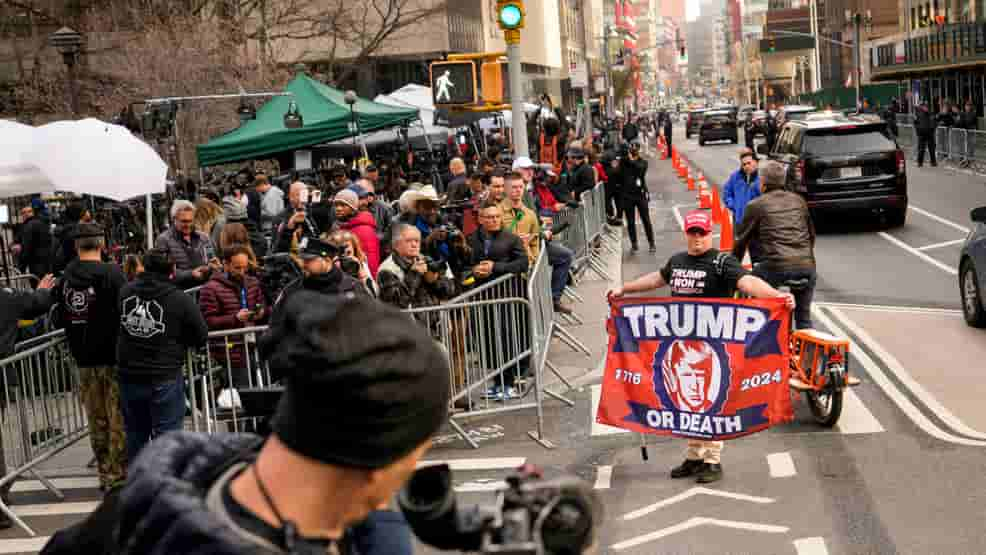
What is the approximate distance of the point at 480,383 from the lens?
10422 millimetres

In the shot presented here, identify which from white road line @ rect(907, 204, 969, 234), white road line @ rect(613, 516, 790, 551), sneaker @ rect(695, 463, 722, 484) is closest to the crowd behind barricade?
sneaker @ rect(695, 463, 722, 484)

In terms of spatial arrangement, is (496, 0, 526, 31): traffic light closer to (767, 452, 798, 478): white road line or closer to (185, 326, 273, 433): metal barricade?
(185, 326, 273, 433): metal barricade

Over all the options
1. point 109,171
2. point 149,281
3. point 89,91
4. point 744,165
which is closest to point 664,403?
point 149,281

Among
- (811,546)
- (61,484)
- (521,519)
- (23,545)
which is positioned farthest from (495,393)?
(521,519)

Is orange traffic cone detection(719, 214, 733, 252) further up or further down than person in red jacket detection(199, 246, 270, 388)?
further down

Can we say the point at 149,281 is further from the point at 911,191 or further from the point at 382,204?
the point at 911,191

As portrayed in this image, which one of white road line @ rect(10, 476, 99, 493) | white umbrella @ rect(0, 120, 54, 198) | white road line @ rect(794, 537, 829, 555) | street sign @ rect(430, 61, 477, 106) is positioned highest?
street sign @ rect(430, 61, 477, 106)

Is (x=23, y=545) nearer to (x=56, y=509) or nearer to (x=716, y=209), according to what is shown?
(x=56, y=509)

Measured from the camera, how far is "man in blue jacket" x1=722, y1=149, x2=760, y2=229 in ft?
54.2

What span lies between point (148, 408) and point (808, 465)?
14.6 feet

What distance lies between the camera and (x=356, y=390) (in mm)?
1942

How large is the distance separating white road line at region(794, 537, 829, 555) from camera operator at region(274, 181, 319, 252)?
6.35 meters

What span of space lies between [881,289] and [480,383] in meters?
8.29

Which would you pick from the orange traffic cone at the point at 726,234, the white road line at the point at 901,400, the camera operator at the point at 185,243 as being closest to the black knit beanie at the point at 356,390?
the white road line at the point at 901,400
